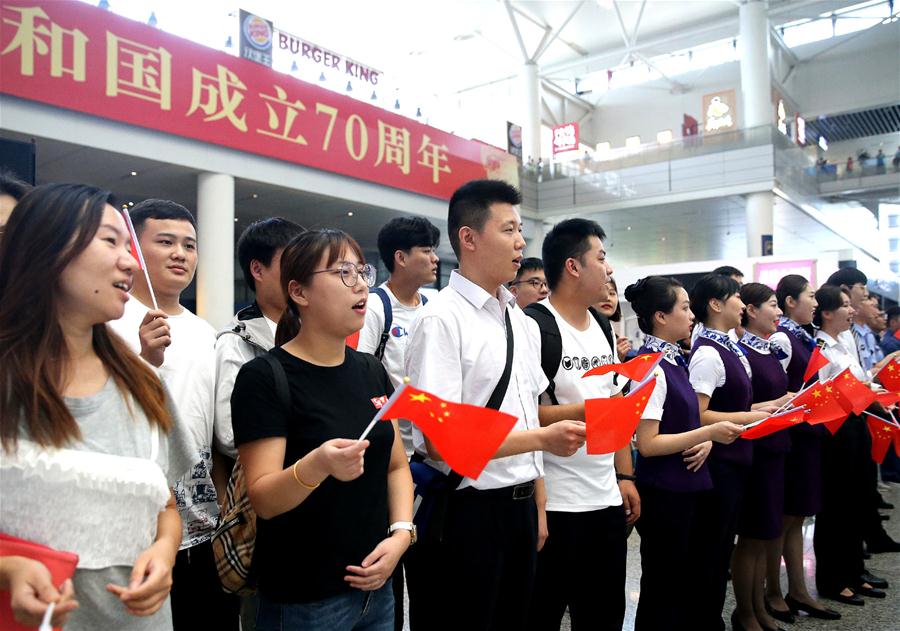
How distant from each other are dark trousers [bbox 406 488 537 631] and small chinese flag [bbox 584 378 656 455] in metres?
0.32

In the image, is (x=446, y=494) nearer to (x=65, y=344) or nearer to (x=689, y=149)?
(x=65, y=344)

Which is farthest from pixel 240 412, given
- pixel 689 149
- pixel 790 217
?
pixel 790 217

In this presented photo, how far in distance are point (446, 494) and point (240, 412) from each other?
0.70m

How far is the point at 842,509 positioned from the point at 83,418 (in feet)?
13.1

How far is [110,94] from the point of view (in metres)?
7.57

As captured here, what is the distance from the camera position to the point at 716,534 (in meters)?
2.75

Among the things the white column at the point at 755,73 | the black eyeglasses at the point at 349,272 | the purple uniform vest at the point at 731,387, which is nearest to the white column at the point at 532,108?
the white column at the point at 755,73

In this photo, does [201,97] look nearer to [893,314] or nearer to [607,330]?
[607,330]

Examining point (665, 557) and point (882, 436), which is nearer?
point (665, 557)

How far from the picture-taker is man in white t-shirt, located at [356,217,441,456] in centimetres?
289

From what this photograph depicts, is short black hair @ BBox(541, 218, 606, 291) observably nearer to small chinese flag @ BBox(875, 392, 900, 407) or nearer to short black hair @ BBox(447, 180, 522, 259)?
short black hair @ BBox(447, 180, 522, 259)

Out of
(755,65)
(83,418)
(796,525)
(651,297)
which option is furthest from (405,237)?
(755,65)

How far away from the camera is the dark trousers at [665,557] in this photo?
8.44 ft

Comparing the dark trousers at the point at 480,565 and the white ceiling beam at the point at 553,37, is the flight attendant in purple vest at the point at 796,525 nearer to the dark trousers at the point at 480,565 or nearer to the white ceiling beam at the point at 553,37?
the dark trousers at the point at 480,565
